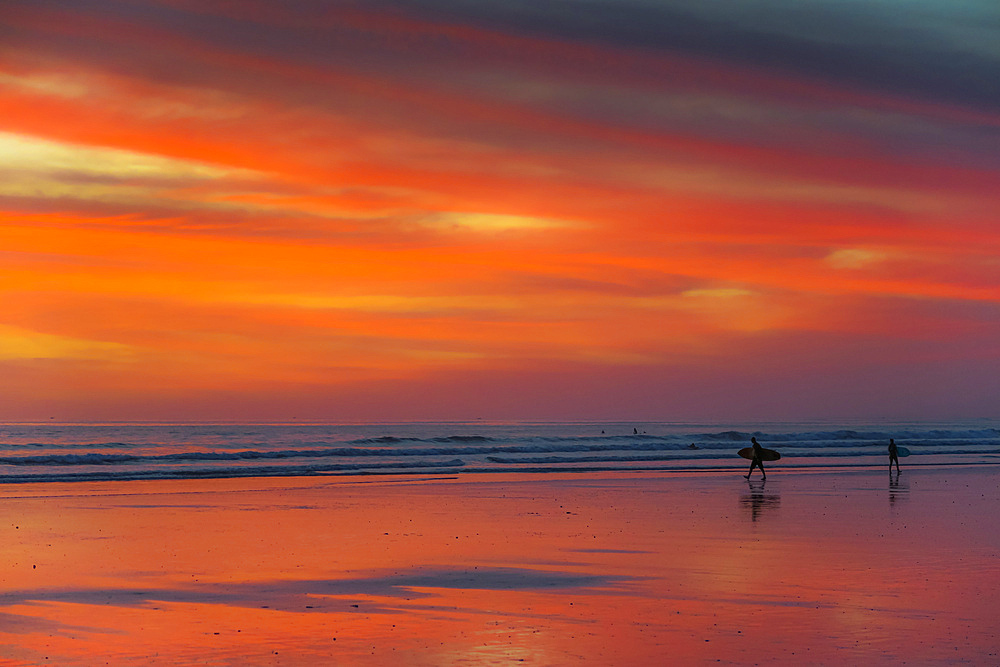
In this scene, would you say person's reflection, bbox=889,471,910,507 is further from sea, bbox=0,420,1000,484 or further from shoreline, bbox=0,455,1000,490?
sea, bbox=0,420,1000,484

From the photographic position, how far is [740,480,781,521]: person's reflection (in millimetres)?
28219

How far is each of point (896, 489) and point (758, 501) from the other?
7891 mm

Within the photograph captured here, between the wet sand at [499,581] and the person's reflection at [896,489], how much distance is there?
4.13 ft

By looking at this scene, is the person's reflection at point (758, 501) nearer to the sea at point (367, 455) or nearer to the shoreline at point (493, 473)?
the shoreline at point (493, 473)

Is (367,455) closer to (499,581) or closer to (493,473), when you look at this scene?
(493,473)

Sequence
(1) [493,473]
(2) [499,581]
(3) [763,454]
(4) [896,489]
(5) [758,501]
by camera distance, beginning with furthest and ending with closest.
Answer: (3) [763,454]
(1) [493,473]
(4) [896,489]
(5) [758,501]
(2) [499,581]

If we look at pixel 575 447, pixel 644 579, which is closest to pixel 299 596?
pixel 644 579

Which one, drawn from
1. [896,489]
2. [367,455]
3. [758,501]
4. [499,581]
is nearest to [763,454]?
[896,489]

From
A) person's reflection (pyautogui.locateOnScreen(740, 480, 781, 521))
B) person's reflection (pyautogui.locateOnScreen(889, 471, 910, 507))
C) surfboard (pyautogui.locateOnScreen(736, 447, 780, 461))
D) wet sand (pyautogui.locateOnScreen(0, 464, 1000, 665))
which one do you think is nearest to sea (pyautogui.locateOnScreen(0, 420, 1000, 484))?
surfboard (pyautogui.locateOnScreen(736, 447, 780, 461))

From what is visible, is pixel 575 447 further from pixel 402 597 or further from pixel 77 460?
pixel 402 597

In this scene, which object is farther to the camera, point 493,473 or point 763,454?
point 763,454

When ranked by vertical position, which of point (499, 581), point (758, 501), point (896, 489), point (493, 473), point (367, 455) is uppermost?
point (367, 455)

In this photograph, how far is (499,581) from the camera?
55.7 feet

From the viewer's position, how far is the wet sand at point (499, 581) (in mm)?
12266
